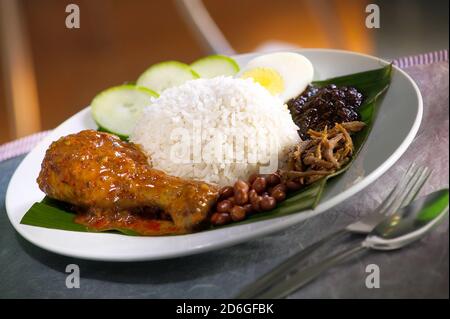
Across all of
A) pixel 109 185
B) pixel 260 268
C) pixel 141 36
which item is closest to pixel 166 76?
pixel 109 185

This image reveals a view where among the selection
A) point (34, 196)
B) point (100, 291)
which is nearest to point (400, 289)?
point (100, 291)

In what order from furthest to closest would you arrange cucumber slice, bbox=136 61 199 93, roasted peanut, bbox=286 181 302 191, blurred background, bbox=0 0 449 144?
blurred background, bbox=0 0 449 144 < cucumber slice, bbox=136 61 199 93 < roasted peanut, bbox=286 181 302 191

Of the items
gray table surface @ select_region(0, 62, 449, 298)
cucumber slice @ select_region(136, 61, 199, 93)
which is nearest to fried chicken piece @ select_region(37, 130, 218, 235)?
gray table surface @ select_region(0, 62, 449, 298)

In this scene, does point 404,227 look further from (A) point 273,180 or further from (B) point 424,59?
(B) point 424,59

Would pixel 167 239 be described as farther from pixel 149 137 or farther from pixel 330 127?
pixel 330 127

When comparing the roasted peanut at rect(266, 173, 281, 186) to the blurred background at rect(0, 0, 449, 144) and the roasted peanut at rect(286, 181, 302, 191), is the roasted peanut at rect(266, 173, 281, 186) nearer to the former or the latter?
the roasted peanut at rect(286, 181, 302, 191)

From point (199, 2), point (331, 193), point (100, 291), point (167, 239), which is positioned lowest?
point (100, 291)
